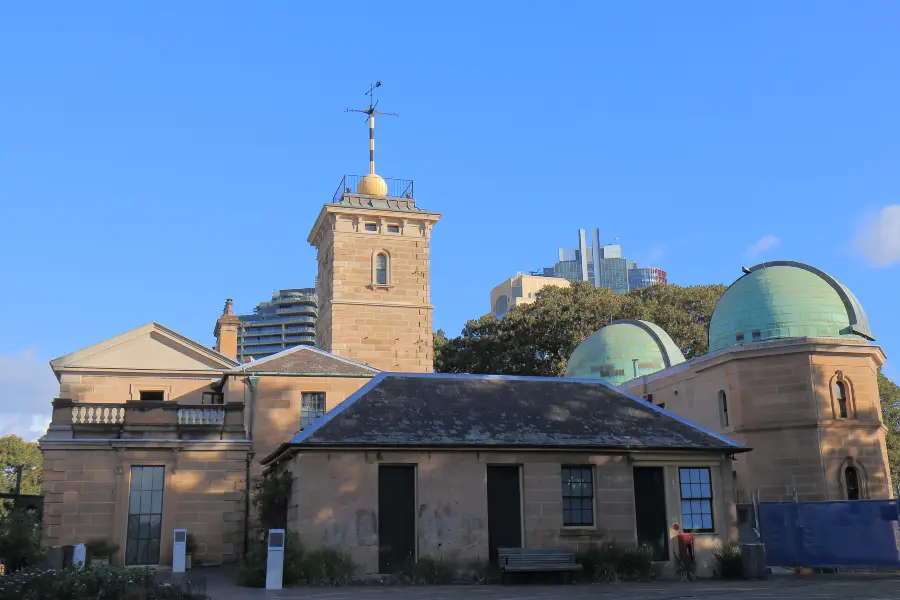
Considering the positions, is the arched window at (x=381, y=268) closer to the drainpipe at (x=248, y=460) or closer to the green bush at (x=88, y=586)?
the drainpipe at (x=248, y=460)

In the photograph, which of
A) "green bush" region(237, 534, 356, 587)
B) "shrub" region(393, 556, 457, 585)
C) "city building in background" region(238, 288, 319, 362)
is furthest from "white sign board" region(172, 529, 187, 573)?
"city building in background" region(238, 288, 319, 362)

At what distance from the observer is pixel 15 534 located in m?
22.3

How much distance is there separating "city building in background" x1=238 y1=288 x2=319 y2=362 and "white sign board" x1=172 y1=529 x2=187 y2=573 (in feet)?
428

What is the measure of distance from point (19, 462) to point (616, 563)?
55864 millimetres

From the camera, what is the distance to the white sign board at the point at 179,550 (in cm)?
2547

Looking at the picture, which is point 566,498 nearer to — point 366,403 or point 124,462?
point 366,403

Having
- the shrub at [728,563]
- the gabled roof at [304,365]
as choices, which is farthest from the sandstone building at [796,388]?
the gabled roof at [304,365]

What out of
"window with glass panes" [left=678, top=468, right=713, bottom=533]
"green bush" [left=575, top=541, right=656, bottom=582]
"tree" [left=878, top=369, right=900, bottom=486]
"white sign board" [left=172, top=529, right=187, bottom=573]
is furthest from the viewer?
"tree" [left=878, top=369, right=900, bottom=486]

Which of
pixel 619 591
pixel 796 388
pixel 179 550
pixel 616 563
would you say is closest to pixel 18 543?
pixel 179 550

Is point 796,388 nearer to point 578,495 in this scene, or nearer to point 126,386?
point 578,495

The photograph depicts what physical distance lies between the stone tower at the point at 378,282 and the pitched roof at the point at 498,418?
17.7 meters

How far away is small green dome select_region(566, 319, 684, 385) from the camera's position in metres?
43.2

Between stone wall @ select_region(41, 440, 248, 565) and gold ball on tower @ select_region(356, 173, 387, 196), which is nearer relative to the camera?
stone wall @ select_region(41, 440, 248, 565)

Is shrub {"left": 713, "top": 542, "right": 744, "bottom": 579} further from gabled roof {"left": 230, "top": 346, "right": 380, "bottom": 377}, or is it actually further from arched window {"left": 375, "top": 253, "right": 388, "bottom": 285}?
arched window {"left": 375, "top": 253, "right": 388, "bottom": 285}
